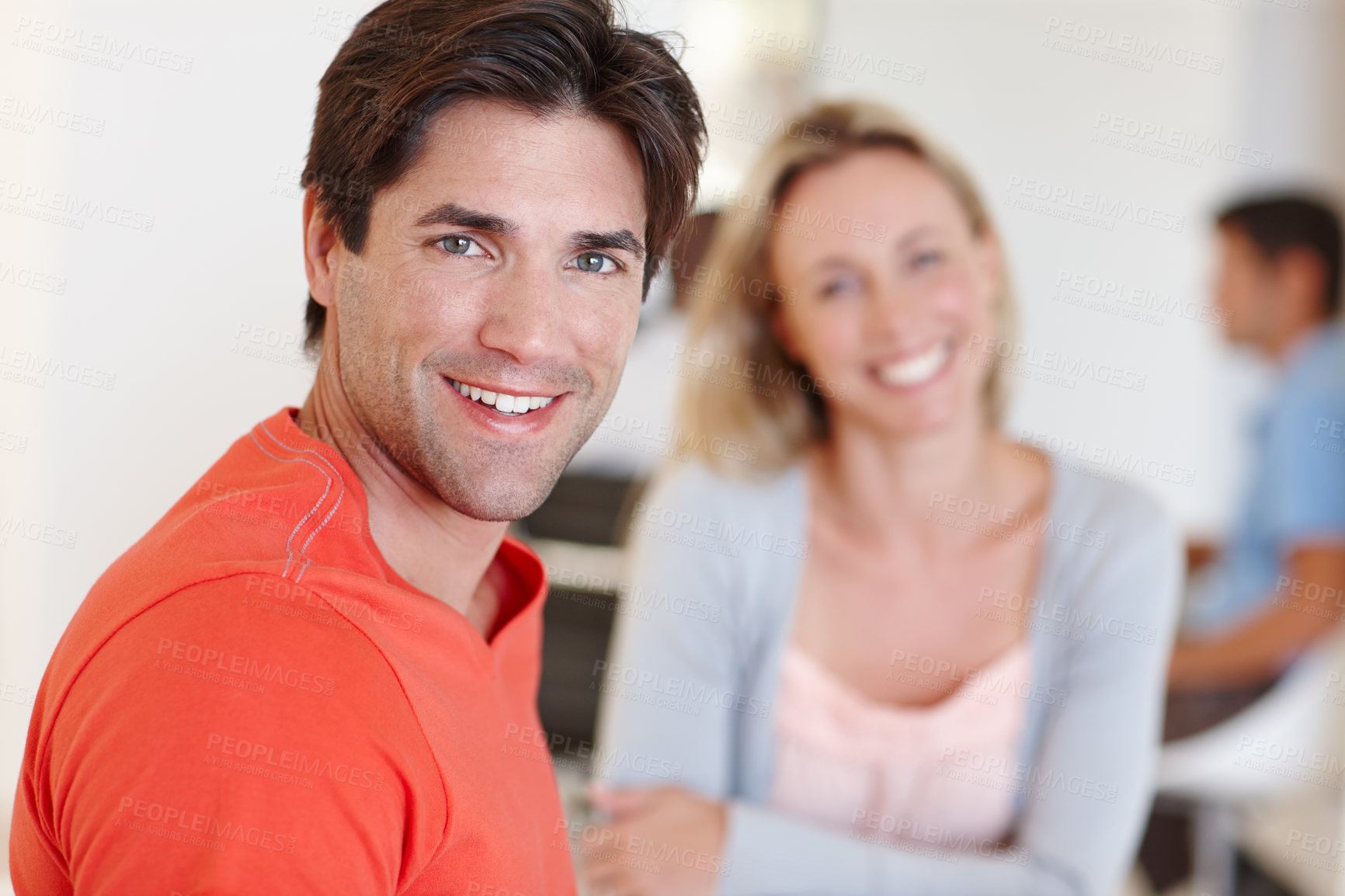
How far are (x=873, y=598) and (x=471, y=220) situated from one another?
118 cm

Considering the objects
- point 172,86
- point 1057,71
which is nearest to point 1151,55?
A: point 1057,71

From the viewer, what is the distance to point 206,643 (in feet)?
1.86

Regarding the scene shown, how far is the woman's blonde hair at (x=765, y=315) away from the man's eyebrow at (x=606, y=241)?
34.7 inches

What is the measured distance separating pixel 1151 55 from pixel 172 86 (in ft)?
8.21

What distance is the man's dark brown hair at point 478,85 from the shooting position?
2.55 ft

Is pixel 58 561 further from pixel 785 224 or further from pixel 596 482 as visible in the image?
pixel 785 224

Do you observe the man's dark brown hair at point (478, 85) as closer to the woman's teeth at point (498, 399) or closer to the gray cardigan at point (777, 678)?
the woman's teeth at point (498, 399)

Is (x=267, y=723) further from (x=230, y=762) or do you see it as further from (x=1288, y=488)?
(x=1288, y=488)

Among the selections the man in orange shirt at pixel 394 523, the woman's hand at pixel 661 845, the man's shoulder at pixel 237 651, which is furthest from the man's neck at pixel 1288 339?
the man's shoulder at pixel 237 651

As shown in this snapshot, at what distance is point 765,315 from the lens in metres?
1.78

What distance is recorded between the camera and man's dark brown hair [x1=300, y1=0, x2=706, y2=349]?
0.78m

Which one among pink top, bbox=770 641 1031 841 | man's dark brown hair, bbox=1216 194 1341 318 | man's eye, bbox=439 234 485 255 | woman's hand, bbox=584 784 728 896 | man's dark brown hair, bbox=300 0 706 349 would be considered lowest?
woman's hand, bbox=584 784 728 896

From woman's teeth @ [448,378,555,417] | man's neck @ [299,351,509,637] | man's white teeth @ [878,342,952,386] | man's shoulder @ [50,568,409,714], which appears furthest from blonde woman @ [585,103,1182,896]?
man's shoulder @ [50,568,409,714]

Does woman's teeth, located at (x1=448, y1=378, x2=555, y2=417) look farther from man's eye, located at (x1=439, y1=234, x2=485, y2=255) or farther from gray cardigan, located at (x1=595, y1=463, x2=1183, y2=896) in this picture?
gray cardigan, located at (x1=595, y1=463, x2=1183, y2=896)
